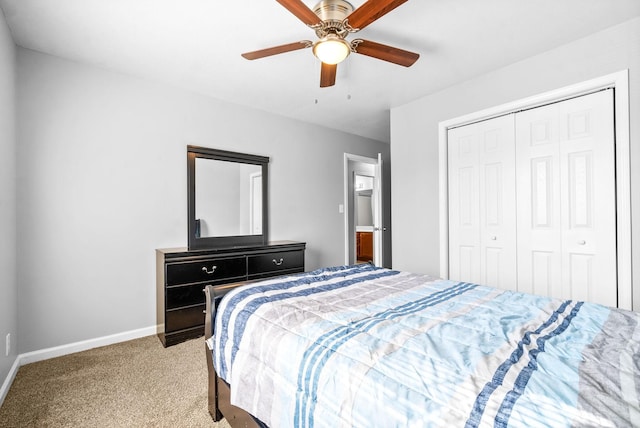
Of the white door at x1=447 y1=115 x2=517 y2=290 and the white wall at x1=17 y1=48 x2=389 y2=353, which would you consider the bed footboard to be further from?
the white door at x1=447 y1=115 x2=517 y2=290

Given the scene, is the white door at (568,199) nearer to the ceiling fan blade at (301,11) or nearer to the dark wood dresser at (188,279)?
the ceiling fan blade at (301,11)

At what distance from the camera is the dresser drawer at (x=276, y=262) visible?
3303mm

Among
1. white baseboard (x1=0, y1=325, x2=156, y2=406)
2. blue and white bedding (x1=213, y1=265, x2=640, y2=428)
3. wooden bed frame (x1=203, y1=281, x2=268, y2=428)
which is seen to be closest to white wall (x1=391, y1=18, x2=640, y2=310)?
blue and white bedding (x1=213, y1=265, x2=640, y2=428)

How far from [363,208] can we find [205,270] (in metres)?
3.56

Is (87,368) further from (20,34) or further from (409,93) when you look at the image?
(409,93)

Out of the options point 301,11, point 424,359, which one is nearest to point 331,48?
point 301,11

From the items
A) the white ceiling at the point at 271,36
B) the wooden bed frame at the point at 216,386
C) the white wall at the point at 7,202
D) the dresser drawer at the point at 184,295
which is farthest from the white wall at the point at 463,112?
the white wall at the point at 7,202

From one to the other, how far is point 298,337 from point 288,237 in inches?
116

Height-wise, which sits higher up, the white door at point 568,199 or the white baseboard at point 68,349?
the white door at point 568,199

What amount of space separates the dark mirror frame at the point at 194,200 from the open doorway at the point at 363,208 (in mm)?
1417

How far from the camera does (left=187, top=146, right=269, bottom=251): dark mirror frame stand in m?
3.20

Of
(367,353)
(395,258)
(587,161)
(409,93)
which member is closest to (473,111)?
(409,93)

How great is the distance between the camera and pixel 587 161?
2.36 m

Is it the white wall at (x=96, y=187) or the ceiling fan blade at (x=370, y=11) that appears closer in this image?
the ceiling fan blade at (x=370, y=11)
